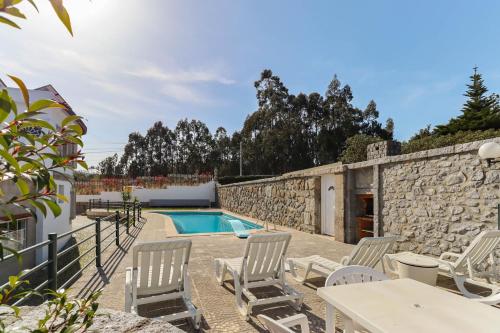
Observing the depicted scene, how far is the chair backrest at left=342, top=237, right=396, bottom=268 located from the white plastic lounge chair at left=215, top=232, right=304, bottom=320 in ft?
3.02

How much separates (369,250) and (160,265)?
290 cm

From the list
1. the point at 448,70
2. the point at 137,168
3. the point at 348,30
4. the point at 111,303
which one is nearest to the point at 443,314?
the point at 111,303

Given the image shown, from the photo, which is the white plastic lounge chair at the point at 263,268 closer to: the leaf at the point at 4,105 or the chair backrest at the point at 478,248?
the chair backrest at the point at 478,248

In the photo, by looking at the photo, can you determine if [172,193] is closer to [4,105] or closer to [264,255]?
[264,255]

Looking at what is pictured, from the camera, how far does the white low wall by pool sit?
26141mm

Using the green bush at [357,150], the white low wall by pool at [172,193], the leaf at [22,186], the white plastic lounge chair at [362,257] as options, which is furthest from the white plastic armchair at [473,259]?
the white low wall by pool at [172,193]

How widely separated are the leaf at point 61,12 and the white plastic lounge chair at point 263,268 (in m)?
3.30

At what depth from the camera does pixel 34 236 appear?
7.25 metres

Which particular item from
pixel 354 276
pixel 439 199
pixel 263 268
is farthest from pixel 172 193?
pixel 354 276

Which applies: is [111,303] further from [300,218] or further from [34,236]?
[300,218]

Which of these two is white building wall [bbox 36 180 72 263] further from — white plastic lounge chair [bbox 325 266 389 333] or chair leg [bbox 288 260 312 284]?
white plastic lounge chair [bbox 325 266 389 333]

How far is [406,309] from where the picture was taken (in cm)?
185

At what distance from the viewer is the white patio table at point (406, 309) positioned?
1.62 metres

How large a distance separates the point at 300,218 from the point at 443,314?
9441 millimetres
